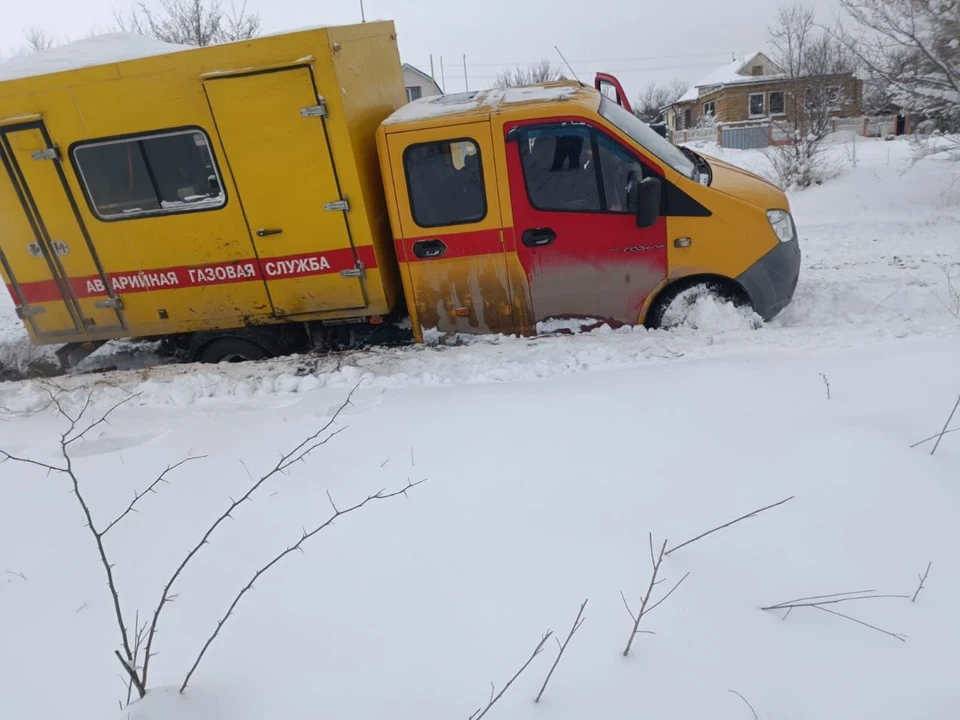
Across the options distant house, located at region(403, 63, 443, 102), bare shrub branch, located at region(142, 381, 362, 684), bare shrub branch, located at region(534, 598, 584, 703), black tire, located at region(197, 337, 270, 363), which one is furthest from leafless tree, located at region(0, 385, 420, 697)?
distant house, located at region(403, 63, 443, 102)

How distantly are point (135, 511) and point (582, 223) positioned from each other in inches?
148

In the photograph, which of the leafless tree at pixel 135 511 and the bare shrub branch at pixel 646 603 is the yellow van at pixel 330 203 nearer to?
the leafless tree at pixel 135 511

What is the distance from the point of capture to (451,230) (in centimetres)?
479

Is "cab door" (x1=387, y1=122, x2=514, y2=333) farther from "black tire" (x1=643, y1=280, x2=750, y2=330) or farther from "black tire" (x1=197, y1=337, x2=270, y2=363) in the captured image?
"black tire" (x1=197, y1=337, x2=270, y2=363)

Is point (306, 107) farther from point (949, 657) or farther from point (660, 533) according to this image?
point (949, 657)

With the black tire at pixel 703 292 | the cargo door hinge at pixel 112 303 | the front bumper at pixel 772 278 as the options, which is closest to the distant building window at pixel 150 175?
the cargo door hinge at pixel 112 303

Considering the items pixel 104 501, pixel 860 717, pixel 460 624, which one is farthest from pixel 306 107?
pixel 860 717

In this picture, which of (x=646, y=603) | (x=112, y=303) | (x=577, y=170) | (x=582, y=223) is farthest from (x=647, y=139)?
(x=112, y=303)

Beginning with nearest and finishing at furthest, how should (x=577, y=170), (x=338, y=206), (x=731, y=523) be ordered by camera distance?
1. (x=731, y=523)
2. (x=577, y=170)
3. (x=338, y=206)

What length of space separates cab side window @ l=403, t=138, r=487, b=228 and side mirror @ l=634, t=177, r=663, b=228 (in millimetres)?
1269

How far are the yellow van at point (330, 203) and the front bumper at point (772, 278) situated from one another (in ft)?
0.06

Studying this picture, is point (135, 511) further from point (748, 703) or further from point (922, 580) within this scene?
point (922, 580)

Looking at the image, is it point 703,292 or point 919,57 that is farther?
point 919,57

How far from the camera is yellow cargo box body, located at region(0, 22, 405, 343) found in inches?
174
